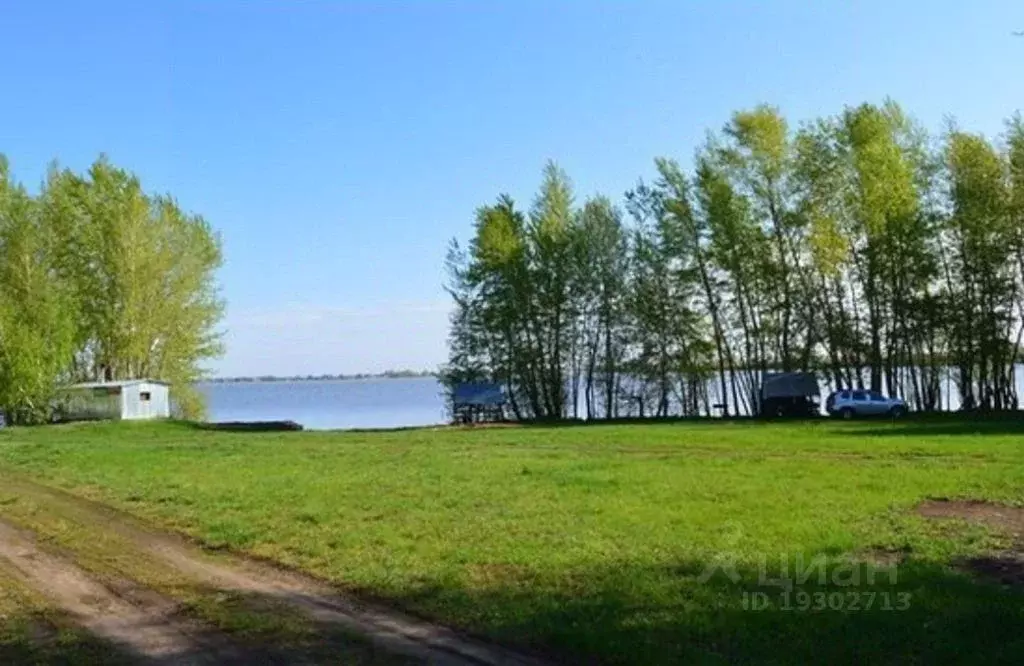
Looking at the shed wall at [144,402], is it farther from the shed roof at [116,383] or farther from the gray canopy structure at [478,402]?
the gray canopy structure at [478,402]

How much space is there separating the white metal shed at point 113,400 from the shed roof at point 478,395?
48.6ft

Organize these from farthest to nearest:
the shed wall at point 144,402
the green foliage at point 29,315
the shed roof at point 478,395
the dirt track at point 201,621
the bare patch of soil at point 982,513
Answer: the shed roof at point 478,395 → the shed wall at point 144,402 → the green foliage at point 29,315 → the bare patch of soil at point 982,513 → the dirt track at point 201,621

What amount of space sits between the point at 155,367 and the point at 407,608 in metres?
48.3

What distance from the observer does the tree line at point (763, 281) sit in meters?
43.0

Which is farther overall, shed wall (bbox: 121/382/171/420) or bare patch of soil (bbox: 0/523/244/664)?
shed wall (bbox: 121/382/171/420)

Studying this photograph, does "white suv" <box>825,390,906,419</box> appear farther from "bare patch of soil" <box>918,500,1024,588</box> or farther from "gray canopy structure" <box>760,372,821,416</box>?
"bare patch of soil" <box>918,500,1024,588</box>

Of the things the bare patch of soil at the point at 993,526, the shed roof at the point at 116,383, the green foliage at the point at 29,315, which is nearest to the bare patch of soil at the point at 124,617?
the bare patch of soil at the point at 993,526

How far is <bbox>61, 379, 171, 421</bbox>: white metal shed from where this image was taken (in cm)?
4694

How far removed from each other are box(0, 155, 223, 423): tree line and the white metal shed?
45.2 inches

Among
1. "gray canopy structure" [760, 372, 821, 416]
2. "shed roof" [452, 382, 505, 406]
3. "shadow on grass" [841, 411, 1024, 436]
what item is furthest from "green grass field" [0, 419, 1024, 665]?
"shed roof" [452, 382, 505, 406]

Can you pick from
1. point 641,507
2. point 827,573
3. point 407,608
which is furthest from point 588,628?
point 641,507

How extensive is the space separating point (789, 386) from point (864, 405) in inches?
158

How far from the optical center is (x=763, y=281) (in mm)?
46594

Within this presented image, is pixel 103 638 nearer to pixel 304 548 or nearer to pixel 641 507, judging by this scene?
pixel 304 548
